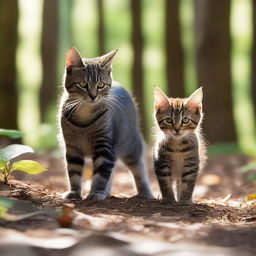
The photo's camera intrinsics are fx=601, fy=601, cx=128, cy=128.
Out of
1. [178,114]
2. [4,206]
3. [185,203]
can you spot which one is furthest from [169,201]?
[4,206]

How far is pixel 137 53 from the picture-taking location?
18.3 meters

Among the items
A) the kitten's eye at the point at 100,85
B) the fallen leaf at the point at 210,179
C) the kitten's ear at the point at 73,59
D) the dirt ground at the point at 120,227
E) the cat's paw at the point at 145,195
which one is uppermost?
the kitten's ear at the point at 73,59

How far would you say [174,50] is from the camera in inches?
650

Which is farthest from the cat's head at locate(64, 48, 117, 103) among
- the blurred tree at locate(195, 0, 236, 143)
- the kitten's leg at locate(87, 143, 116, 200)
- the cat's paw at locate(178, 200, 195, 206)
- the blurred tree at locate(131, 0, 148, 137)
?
the blurred tree at locate(131, 0, 148, 137)

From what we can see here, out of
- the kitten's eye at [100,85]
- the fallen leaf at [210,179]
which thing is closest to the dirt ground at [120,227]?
the kitten's eye at [100,85]

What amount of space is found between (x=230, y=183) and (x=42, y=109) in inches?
435

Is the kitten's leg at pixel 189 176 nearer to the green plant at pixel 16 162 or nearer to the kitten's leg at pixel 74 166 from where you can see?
the kitten's leg at pixel 74 166

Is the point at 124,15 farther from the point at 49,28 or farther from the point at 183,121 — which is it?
the point at 183,121

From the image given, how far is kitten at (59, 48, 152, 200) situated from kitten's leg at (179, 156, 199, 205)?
0.84 m

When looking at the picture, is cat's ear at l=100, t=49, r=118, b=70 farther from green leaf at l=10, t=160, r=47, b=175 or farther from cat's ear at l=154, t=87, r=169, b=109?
A: green leaf at l=10, t=160, r=47, b=175

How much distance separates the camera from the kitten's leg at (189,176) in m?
6.22

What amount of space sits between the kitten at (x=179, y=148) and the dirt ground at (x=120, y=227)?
0.22 meters

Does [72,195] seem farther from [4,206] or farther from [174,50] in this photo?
[174,50]

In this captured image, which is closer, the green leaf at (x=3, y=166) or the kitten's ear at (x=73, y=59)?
the green leaf at (x=3, y=166)
